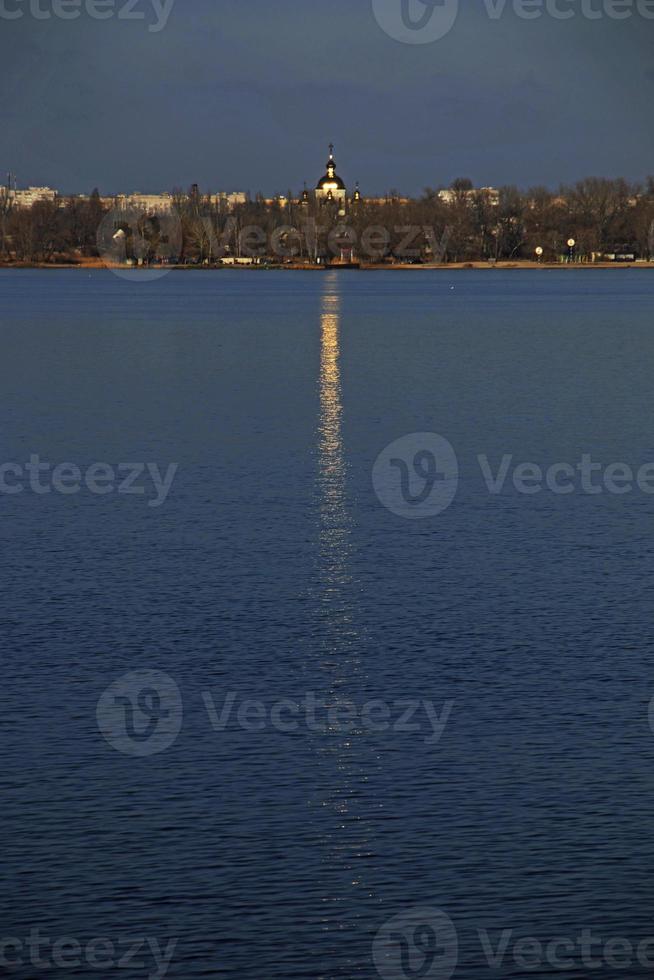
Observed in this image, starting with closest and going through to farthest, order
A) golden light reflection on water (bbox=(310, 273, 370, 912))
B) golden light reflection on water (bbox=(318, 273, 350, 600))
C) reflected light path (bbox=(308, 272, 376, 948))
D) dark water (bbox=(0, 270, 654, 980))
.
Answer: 1. dark water (bbox=(0, 270, 654, 980))
2. reflected light path (bbox=(308, 272, 376, 948))
3. golden light reflection on water (bbox=(310, 273, 370, 912))
4. golden light reflection on water (bbox=(318, 273, 350, 600))

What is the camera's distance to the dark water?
11.2 metres

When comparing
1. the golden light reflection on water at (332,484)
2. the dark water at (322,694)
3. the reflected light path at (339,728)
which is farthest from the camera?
the golden light reflection on water at (332,484)

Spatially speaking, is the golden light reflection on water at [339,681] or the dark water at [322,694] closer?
the dark water at [322,694]

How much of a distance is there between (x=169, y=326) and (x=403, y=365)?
25916 millimetres

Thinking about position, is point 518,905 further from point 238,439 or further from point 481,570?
point 238,439

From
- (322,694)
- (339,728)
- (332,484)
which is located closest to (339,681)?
(322,694)

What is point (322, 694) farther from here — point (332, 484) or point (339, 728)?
point (332, 484)

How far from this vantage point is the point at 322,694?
15648 millimetres

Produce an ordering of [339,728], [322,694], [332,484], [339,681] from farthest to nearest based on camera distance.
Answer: [332,484], [339,681], [322,694], [339,728]

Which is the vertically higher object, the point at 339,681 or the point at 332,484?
the point at 339,681

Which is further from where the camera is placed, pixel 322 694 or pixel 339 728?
pixel 322 694

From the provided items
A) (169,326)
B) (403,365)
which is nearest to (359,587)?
(403,365)

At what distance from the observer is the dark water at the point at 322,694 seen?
11.2m

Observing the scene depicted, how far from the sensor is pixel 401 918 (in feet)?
36.2
